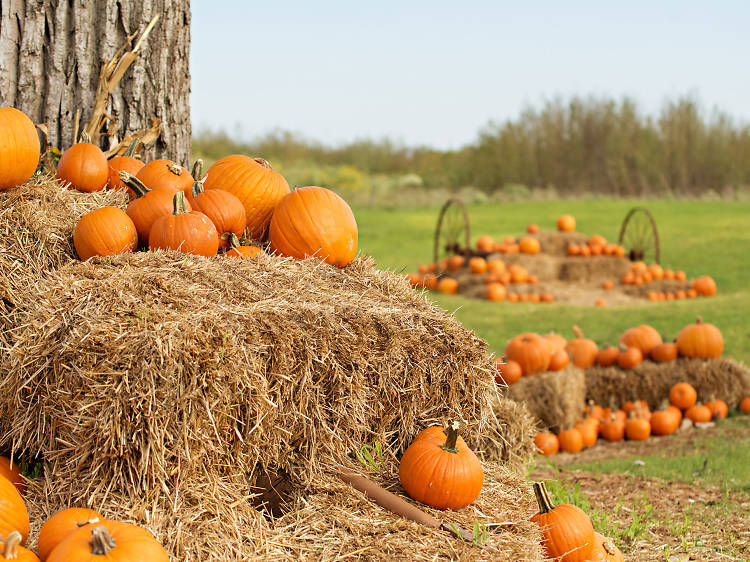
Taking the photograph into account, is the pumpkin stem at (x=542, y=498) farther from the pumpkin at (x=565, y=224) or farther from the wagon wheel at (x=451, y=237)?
the pumpkin at (x=565, y=224)

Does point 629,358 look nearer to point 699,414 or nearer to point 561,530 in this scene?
point 699,414

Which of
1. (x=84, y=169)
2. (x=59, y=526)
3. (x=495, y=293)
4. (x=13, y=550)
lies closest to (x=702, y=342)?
(x=495, y=293)

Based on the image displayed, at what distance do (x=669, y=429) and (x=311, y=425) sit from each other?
5452 millimetres

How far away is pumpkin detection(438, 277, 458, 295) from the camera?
15.1m

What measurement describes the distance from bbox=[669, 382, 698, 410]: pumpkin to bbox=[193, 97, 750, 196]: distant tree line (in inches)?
1092

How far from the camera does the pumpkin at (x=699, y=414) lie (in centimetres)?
759

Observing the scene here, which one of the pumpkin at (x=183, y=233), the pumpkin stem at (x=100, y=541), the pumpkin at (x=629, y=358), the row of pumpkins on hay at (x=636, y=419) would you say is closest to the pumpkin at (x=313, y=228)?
the pumpkin at (x=183, y=233)

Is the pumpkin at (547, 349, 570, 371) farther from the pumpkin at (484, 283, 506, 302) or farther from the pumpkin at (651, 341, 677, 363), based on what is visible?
the pumpkin at (484, 283, 506, 302)

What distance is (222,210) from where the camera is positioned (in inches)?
154

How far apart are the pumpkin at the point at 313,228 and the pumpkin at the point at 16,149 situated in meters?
1.32

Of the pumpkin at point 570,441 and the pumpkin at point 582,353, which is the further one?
the pumpkin at point 582,353

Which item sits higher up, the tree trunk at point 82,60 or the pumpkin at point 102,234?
the tree trunk at point 82,60

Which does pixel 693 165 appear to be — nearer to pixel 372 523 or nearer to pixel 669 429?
pixel 669 429

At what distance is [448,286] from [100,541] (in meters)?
13.0
